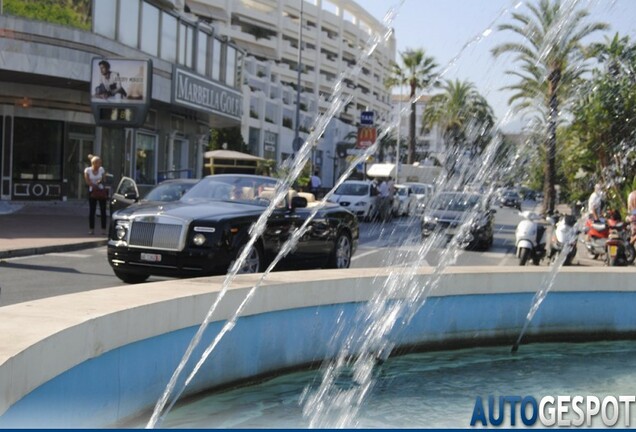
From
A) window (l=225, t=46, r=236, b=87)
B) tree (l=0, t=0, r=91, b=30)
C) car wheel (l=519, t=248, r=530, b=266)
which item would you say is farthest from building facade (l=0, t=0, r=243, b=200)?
car wheel (l=519, t=248, r=530, b=266)

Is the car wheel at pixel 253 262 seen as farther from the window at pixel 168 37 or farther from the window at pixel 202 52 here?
→ the window at pixel 202 52

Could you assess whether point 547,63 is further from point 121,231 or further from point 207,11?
point 207,11

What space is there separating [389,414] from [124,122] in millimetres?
20912

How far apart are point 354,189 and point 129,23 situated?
1091 cm

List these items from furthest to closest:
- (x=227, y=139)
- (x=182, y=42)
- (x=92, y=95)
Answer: (x=227, y=139) < (x=182, y=42) < (x=92, y=95)

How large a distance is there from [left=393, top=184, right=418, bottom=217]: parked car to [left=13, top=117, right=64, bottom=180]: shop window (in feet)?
49.6

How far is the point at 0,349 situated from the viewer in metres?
4.48

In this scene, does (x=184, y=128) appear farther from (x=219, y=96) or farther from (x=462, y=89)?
(x=462, y=89)

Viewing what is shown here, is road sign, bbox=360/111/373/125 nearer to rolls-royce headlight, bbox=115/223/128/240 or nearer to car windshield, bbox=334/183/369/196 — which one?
car windshield, bbox=334/183/369/196

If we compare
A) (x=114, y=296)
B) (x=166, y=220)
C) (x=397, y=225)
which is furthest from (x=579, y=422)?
(x=397, y=225)

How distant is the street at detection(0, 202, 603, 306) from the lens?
1150 centimetres

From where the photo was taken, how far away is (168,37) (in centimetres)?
3669

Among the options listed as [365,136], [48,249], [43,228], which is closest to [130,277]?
[48,249]

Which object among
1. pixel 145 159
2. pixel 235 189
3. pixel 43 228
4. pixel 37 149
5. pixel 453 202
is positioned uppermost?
pixel 37 149
